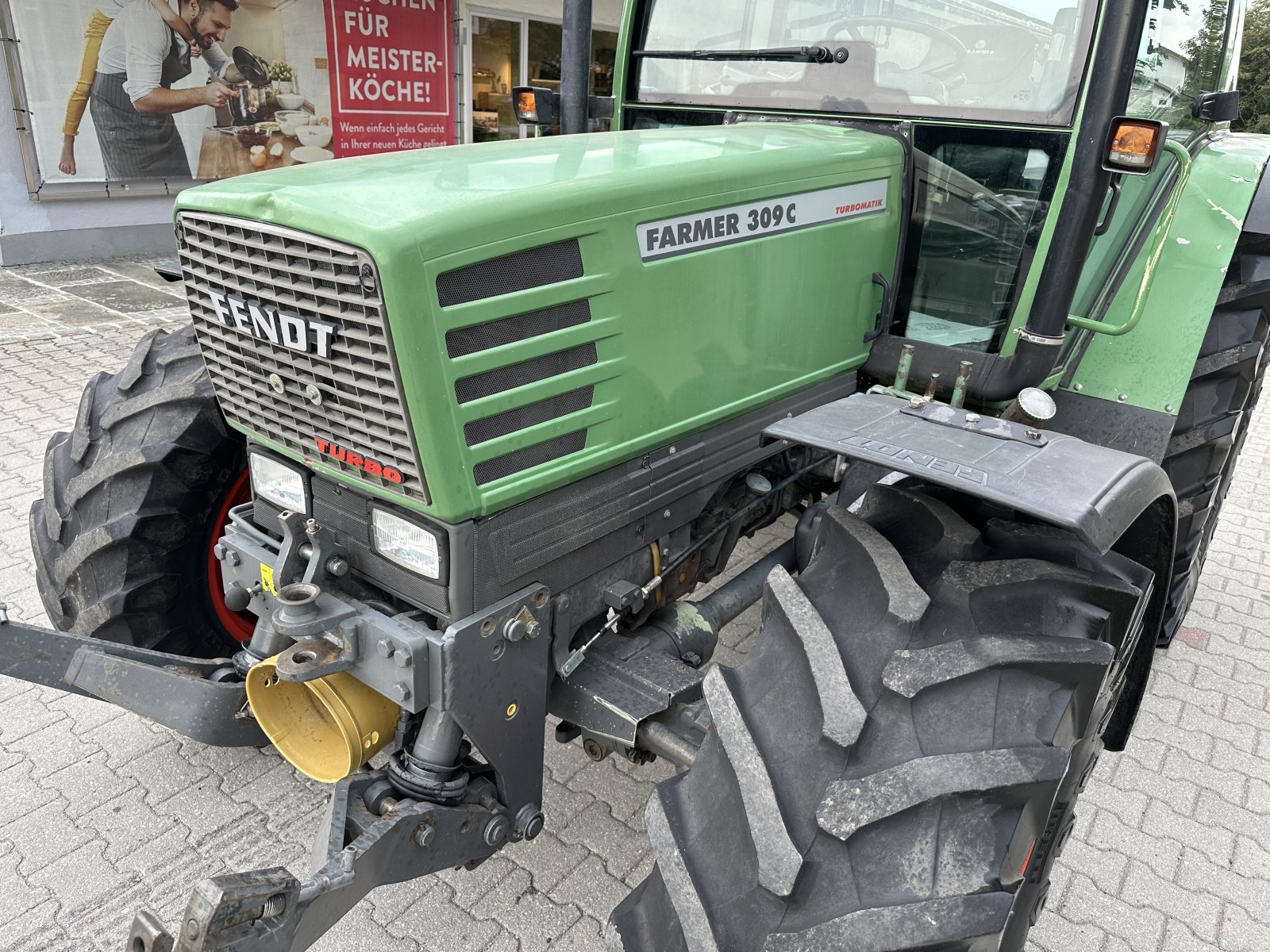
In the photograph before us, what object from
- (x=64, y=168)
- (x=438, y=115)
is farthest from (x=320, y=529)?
(x=438, y=115)

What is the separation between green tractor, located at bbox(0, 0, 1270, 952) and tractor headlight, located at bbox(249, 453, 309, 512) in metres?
0.01

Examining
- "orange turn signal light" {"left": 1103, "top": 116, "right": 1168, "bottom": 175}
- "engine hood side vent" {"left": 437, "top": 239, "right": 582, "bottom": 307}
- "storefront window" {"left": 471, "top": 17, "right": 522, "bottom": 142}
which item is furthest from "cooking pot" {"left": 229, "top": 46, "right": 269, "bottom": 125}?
"orange turn signal light" {"left": 1103, "top": 116, "right": 1168, "bottom": 175}

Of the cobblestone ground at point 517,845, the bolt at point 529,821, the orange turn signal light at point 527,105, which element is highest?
the orange turn signal light at point 527,105

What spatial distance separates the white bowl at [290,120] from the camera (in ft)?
29.7

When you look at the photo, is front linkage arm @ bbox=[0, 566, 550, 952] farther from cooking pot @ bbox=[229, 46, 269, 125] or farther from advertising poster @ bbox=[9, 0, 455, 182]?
cooking pot @ bbox=[229, 46, 269, 125]

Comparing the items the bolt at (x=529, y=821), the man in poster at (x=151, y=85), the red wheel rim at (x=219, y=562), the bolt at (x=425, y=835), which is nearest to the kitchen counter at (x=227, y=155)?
the man in poster at (x=151, y=85)

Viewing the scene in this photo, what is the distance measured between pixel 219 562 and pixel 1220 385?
10.2ft

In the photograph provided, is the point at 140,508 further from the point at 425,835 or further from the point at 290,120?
the point at 290,120

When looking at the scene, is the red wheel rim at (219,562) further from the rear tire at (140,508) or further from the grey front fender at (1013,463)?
the grey front fender at (1013,463)

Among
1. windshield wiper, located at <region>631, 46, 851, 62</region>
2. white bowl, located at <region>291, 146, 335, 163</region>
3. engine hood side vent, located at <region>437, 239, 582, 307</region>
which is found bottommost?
white bowl, located at <region>291, 146, 335, 163</region>

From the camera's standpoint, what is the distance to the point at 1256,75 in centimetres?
1634

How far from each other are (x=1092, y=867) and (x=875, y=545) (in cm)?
148

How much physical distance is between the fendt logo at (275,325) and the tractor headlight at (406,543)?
0.35m

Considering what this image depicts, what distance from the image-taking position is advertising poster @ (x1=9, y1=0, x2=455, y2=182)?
25.0 ft
